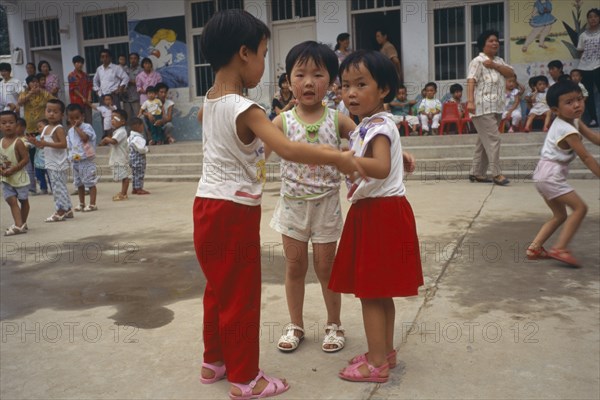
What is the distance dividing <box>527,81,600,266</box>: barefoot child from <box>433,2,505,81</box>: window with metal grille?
22.8 feet

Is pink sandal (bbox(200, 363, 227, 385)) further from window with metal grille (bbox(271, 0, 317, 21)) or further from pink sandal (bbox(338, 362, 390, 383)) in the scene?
window with metal grille (bbox(271, 0, 317, 21))

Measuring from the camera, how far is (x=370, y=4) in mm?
11172

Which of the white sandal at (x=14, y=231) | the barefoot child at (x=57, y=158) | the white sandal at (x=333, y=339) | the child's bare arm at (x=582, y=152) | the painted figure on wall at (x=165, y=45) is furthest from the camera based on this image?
the painted figure on wall at (x=165, y=45)

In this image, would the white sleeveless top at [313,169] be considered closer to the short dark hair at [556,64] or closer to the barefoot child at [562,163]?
the barefoot child at [562,163]

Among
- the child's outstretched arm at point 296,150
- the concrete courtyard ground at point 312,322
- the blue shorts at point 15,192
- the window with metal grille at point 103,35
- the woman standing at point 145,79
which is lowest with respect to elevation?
the concrete courtyard ground at point 312,322

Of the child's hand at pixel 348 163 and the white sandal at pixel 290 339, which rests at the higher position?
the child's hand at pixel 348 163

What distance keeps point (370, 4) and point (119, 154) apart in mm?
5853

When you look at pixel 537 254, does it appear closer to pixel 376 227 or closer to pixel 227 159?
pixel 376 227

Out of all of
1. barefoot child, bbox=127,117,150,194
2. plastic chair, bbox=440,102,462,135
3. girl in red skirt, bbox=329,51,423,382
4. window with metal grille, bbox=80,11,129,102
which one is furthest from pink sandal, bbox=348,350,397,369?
window with metal grille, bbox=80,11,129,102

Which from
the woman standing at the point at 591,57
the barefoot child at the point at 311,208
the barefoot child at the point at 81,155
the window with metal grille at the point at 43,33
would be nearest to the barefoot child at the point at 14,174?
the barefoot child at the point at 81,155

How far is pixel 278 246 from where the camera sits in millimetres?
4707

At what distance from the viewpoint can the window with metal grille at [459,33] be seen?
34.1ft

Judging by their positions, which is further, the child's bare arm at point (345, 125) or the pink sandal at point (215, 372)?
the child's bare arm at point (345, 125)

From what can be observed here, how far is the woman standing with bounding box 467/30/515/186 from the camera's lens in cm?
689
